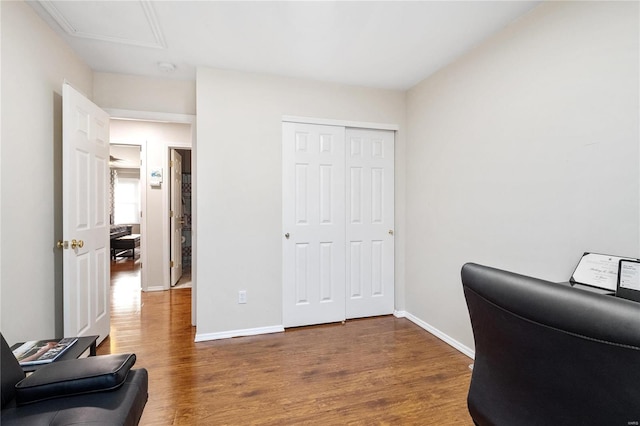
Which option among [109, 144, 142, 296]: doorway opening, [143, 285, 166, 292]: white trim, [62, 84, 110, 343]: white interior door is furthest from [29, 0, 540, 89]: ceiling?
[143, 285, 166, 292]: white trim

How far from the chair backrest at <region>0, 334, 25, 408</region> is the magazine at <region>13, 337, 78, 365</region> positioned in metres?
0.16

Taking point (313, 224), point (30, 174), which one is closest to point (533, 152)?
point (313, 224)

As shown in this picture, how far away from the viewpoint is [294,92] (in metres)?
2.91

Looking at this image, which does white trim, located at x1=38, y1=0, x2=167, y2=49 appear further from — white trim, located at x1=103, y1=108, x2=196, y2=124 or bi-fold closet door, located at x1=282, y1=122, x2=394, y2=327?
bi-fold closet door, located at x1=282, y1=122, x2=394, y2=327

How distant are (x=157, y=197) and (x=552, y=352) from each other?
15.7 ft

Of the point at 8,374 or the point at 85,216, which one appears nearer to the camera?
the point at 8,374

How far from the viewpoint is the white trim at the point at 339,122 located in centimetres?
289

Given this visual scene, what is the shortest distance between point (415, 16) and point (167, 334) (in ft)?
11.2

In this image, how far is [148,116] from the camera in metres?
2.88

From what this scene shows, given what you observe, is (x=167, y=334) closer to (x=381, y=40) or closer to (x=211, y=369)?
(x=211, y=369)

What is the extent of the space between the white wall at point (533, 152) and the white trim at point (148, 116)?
248 cm

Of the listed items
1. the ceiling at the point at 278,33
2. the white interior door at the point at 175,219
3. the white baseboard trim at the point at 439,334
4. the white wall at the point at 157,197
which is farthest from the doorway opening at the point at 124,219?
the white baseboard trim at the point at 439,334

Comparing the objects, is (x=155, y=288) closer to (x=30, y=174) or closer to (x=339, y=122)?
(x=30, y=174)

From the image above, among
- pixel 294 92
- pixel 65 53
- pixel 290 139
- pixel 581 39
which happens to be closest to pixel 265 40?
pixel 294 92
